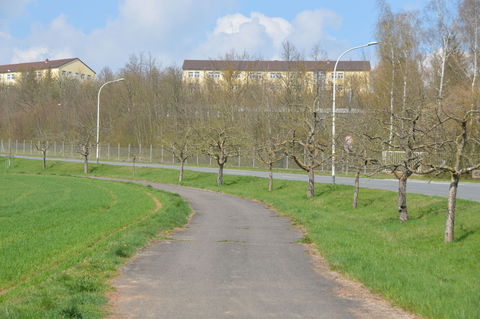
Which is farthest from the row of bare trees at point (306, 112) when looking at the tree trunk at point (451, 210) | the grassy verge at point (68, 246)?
the grassy verge at point (68, 246)

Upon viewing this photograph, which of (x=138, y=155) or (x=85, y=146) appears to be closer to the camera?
(x=85, y=146)

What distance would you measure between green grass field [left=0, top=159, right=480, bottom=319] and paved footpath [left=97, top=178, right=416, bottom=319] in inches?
30.8

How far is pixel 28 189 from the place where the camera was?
36438 millimetres

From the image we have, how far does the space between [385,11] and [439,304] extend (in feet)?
128

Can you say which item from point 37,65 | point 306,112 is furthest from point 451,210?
point 37,65

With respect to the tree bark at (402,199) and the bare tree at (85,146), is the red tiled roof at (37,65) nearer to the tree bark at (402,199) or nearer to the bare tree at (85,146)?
the bare tree at (85,146)

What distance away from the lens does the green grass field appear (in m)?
8.26

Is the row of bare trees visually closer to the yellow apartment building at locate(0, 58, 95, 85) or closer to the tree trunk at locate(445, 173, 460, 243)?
the tree trunk at locate(445, 173, 460, 243)

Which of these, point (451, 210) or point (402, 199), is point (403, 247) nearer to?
point (451, 210)

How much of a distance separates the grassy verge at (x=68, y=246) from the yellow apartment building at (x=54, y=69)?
89881mm

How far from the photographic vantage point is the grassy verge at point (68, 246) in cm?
746

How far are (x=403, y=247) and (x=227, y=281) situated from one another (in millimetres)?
7108

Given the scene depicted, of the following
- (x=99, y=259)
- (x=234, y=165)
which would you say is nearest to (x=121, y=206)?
(x=99, y=259)

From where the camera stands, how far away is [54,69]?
390 feet
